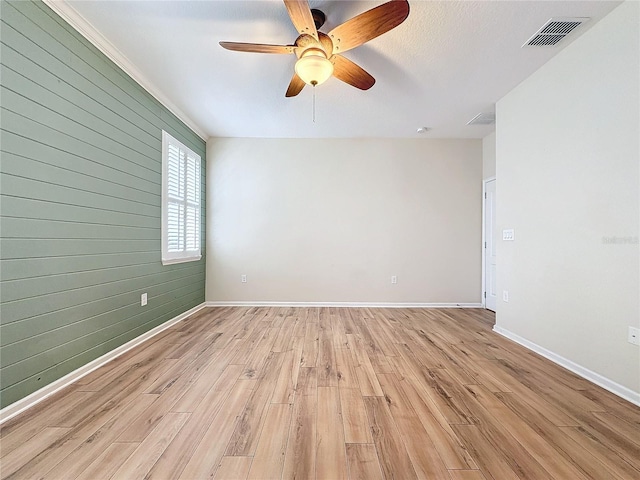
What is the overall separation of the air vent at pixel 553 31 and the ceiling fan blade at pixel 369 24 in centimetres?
134

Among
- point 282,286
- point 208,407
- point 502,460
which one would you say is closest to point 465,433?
point 502,460

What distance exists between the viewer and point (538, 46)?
7.64 ft

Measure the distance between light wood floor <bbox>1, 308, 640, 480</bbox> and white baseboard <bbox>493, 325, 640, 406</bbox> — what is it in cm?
7

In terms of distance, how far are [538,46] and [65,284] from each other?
4.22 meters

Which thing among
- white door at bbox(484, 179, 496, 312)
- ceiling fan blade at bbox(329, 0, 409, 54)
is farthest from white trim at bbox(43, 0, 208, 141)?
white door at bbox(484, 179, 496, 312)

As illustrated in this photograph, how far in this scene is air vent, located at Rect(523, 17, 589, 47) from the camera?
2.05 meters

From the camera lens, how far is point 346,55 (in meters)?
2.46

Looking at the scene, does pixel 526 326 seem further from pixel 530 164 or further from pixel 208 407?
pixel 208 407

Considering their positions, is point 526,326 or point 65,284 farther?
point 526,326

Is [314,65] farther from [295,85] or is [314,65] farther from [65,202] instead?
[65,202]

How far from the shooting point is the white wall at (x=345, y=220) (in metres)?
4.51

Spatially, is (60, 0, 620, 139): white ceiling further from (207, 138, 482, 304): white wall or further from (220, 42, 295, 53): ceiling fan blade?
(207, 138, 482, 304): white wall

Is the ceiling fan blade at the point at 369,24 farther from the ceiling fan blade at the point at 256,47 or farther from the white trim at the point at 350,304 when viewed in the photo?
the white trim at the point at 350,304

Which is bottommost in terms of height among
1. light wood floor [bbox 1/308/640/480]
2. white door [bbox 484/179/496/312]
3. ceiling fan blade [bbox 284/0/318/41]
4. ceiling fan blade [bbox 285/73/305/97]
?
light wood floor [bbox 1/308/640/480]
